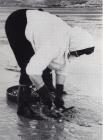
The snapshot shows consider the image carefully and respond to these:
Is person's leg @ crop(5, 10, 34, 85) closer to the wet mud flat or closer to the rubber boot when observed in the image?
the rubber boot

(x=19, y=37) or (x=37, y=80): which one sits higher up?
(x=19, y=37)

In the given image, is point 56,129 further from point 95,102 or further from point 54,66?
point 95,102

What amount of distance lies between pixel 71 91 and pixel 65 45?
1.65 metres

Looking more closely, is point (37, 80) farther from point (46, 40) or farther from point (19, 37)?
point (19, 37)

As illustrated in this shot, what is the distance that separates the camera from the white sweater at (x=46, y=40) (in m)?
3.82

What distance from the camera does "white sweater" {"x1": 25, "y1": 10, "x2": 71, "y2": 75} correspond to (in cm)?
382

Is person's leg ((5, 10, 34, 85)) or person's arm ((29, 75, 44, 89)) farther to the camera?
person's leg ((5, 10, 34, 85))

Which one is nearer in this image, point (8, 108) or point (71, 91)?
point (8, 108)

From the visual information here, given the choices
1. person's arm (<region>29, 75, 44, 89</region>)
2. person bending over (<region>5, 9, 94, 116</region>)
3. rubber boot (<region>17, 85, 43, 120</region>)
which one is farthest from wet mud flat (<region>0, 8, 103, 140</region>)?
person's arm (<region>29, 75, 44, 89</region>)

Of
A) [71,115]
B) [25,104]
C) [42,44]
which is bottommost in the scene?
[71,115]

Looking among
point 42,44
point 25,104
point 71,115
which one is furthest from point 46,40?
point 71,115

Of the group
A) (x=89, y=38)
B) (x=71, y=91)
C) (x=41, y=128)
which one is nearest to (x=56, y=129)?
(x=41, y=128)

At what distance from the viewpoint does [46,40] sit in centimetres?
390

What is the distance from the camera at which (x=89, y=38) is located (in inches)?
159
